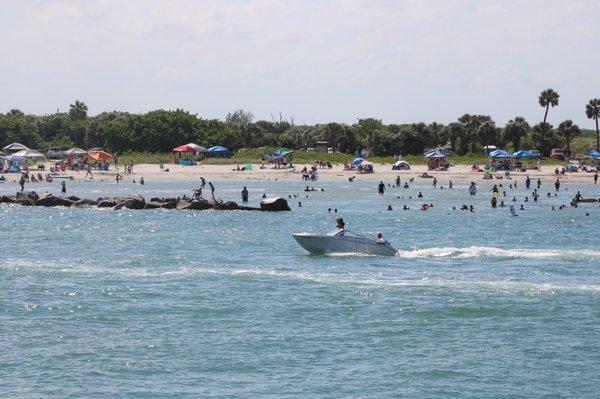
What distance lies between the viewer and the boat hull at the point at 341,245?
43.8m

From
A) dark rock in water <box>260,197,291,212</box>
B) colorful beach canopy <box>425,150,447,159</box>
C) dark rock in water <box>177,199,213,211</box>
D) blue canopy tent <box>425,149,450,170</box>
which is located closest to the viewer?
dark rock in water <box>260,197,291,212</box>

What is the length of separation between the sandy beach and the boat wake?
58524 mm

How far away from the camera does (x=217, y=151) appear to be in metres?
130

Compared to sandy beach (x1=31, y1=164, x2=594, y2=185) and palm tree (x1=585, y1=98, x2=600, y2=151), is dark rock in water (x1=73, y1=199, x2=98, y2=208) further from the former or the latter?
palm tree (x1=585, y1=98, x2=600, y2=151)

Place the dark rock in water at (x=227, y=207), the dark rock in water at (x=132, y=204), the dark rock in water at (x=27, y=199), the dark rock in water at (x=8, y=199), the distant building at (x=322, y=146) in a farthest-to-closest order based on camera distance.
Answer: the distant building at (x=322, y=146) < the dark rock in water at (x=8, y=199) < the dark rock in water at (x=27, y=199) < the dark rock in water at (x=132, y=204) < the dark rock in water at (x=227, y=207)

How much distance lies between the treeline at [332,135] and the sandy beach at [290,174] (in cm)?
1258

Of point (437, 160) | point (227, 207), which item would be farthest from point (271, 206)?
point (437, 160)

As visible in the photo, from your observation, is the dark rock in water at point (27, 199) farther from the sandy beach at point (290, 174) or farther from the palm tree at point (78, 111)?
A: the palm tree at point (78, 111)

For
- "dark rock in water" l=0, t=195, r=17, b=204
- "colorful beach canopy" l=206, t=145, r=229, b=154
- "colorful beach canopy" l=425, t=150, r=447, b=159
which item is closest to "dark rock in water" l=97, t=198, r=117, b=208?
"dark rock in water" l=0, t=195, r=17, b=204

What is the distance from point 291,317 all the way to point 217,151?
98.7 meters

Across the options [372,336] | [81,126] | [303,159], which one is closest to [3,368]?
[372,336]

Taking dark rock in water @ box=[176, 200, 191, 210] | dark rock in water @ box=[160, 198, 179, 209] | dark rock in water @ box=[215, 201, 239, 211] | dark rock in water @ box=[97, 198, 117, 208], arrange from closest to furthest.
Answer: dark rock in water @ box=[215, 201, 239, 211], dark rock in water @ box=[176, 200, 191, 210], dark rock in water @ box=[160, 198, 179, 209], dark rock in water @ box=[97, 198, 117, 208]

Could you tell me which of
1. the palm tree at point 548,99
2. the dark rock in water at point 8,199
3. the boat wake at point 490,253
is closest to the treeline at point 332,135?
the palm tree at point 548,99

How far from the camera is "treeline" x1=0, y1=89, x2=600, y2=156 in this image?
436 ft
